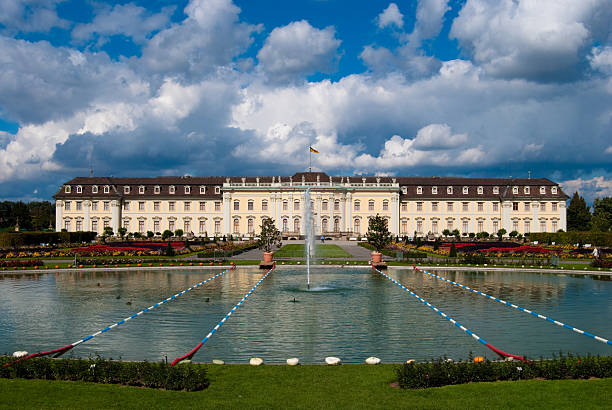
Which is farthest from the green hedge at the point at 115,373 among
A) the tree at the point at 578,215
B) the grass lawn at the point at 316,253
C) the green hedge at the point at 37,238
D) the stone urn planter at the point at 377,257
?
the tree at the point at 578,215

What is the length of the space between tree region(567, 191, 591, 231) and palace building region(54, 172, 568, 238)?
1972 cm

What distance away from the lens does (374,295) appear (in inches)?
826

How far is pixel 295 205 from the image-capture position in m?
85.4

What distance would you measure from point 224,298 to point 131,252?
2467 centimetres

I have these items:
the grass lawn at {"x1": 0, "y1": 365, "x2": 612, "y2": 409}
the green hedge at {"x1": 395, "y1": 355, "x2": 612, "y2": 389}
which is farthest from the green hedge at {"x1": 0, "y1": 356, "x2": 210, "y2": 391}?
the green hedge at {"x1": 395, "y1": 355, "x2": 612, "y2": 389}

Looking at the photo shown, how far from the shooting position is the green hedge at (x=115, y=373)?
920cm

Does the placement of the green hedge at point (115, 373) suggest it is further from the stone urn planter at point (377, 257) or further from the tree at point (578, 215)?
the tree at point (578, 215)

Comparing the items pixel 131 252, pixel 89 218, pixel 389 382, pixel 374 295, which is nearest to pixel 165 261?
pixel 131 252

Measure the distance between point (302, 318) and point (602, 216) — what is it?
85.1m

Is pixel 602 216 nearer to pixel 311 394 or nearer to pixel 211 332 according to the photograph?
pixel 211 332

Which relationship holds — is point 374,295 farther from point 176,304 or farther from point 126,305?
point 126,305

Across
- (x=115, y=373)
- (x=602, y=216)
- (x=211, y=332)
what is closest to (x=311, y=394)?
(x=115, y=373)

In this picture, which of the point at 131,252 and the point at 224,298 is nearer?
the point at 224,298

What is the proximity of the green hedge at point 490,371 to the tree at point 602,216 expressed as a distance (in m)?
79.0
